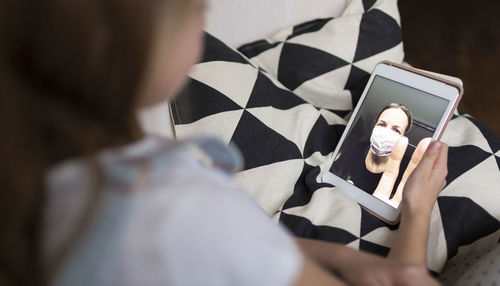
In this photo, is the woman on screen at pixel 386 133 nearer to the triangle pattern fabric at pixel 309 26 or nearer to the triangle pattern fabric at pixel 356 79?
the triangle pattern fabric at pixel 356 79

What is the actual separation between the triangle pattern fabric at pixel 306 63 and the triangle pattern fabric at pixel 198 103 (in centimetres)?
19

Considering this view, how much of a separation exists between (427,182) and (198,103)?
1.42 ft

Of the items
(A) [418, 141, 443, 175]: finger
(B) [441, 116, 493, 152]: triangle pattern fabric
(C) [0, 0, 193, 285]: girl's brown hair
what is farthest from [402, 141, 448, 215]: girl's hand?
(C) [0, 0, 193, 285]: girl's brown hair

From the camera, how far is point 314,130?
87 cm

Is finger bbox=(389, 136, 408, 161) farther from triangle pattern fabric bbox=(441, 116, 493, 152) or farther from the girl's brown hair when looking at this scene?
the girl's brown hair

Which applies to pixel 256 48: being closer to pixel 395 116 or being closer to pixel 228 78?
pixel 228 78

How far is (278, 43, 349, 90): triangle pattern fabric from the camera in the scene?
Answer: 0.96 m

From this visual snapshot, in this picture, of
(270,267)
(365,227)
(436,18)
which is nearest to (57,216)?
(270,267)

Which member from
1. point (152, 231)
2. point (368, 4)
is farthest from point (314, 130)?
point (152, 231)

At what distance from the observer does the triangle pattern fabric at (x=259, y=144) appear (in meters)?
0.81

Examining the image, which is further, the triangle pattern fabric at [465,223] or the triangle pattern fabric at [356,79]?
the triangle pattern fabric at [356,79]

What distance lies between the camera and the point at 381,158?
2.51 ft

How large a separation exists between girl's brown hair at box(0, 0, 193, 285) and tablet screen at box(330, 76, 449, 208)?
528 mm

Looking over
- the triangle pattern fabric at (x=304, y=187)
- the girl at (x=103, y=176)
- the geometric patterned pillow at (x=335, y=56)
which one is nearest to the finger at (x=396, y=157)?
the triangle pattern fabric at (x=304, y=187)
